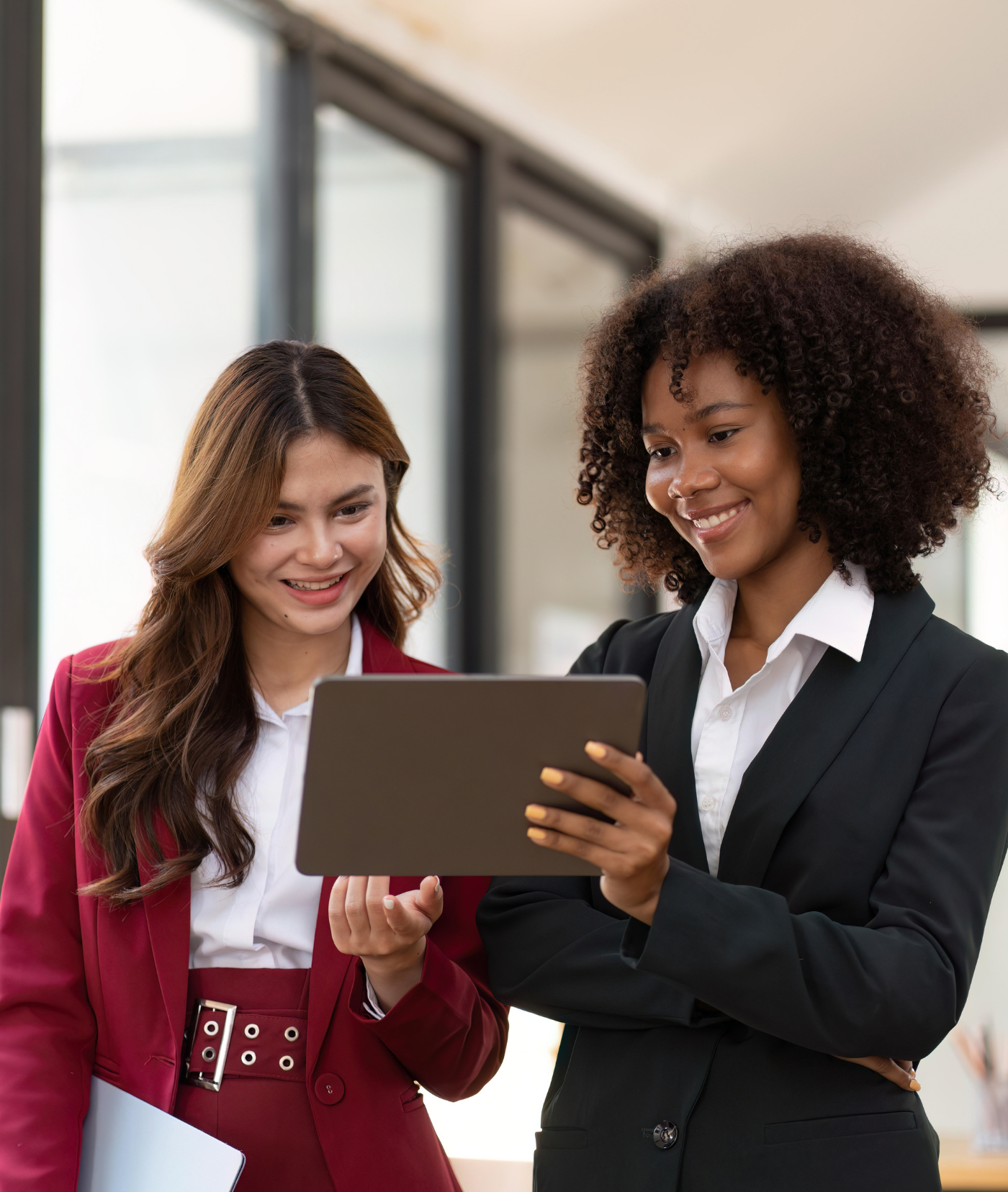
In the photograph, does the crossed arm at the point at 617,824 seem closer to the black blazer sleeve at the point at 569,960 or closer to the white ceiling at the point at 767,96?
the black blazer sleeve at the point at 569,960

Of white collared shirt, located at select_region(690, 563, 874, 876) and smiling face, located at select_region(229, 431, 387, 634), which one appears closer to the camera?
white collared shirt, located at select_region(690, 563, 874, 876)

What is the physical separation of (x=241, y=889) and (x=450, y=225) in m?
3.15

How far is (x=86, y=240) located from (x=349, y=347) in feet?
3.61

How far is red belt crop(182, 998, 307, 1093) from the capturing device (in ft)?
4.57

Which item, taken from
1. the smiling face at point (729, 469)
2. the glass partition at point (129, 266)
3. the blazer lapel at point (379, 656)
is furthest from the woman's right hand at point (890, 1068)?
the glass partition at point (129, 266)

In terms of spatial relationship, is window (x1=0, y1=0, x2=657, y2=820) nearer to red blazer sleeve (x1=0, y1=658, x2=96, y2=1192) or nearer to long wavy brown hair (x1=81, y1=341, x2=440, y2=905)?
long wavy brown hair (x1=81, y1=341, x2=440, y2=905)

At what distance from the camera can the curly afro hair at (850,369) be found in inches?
54.3

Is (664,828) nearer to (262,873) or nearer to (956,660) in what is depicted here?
(956,660)

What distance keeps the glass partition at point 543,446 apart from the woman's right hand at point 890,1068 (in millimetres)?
3242

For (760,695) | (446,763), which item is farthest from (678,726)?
(446,763)

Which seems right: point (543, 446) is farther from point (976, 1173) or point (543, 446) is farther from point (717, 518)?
point (717, 518)

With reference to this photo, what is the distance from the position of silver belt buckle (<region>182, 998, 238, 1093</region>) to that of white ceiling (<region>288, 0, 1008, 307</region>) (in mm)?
2461

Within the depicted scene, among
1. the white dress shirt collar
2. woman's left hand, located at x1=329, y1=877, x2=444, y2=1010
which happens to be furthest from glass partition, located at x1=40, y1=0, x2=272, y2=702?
the white dress shirt collar

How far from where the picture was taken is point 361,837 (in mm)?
1138
